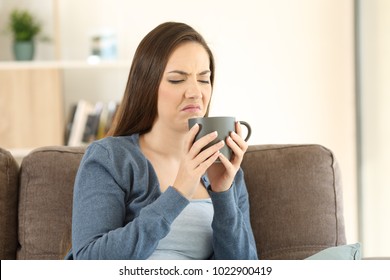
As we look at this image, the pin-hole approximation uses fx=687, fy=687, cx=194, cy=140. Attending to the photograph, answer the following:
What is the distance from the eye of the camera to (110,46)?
3.60 metres

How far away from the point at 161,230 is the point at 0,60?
2.56 meters

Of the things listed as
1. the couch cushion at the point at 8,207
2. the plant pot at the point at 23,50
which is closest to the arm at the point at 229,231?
the couch cushion at the point at 8,207

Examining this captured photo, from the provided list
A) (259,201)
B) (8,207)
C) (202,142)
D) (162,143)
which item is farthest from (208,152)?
(8,207)

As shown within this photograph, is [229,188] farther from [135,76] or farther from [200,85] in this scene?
[135,76]

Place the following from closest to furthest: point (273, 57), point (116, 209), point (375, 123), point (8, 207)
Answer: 1. point (116, 209)
2. point (8, 207)
3. point (375, 123)
4. point (273, 57)

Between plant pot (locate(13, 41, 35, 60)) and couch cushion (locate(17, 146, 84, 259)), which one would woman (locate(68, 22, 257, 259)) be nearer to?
couch cushion (locate(17, 146, 84, 259))

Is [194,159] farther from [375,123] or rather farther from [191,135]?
[375,123]

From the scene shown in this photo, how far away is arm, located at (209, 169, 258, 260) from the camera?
5.08 ft

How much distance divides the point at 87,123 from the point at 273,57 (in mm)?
1056

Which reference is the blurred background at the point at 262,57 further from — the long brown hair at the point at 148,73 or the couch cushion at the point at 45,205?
the long brown hair at the point at 148,73

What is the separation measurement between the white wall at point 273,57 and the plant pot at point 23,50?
296 mm

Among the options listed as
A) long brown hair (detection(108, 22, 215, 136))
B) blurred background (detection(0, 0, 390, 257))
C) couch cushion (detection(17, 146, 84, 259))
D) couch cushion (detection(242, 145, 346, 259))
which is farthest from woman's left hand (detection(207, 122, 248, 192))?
blurred background (detection(0, 0, 390, 257))

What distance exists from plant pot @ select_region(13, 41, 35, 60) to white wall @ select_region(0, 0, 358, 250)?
0.97ft

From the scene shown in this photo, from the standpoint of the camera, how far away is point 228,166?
1440 mm
